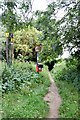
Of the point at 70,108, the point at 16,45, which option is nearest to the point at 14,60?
the point at 16,45

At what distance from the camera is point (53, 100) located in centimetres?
320

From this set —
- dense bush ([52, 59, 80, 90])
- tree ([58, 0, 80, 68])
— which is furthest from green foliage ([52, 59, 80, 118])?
tree ([58, 0, 80, 68])

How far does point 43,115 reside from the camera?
8.55 ft

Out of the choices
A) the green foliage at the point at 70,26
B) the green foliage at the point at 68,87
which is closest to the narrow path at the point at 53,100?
the green foliage at the point at 68,87

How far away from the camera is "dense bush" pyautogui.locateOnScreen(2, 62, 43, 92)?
11.0 feet

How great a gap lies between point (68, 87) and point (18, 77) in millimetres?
697

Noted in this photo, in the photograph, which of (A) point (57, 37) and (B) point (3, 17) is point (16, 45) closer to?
(A) point (57, 37)

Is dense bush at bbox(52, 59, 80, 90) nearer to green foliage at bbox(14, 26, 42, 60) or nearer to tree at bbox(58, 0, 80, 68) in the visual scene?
green foliage at bbox(14, 26, 42, 60)

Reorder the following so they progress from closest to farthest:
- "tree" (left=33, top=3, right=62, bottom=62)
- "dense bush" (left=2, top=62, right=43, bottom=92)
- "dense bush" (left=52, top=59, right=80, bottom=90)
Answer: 1. "tree" (left=33, top=3, right=62, bottom=62)
2. "dense bush" (left=2, top=62, right=43, bottom=92)
3. "dense bush" (left=52, top=59, right=80, bottom=90)

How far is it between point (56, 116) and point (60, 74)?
1.92 metres

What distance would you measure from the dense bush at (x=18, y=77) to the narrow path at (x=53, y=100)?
29 cm

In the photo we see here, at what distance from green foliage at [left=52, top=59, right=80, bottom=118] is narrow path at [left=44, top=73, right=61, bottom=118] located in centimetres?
5

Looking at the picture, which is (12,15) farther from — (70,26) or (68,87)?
(68,87)

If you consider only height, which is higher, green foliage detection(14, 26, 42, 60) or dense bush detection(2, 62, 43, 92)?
green foliage detection(14, 26, 42, 60)
